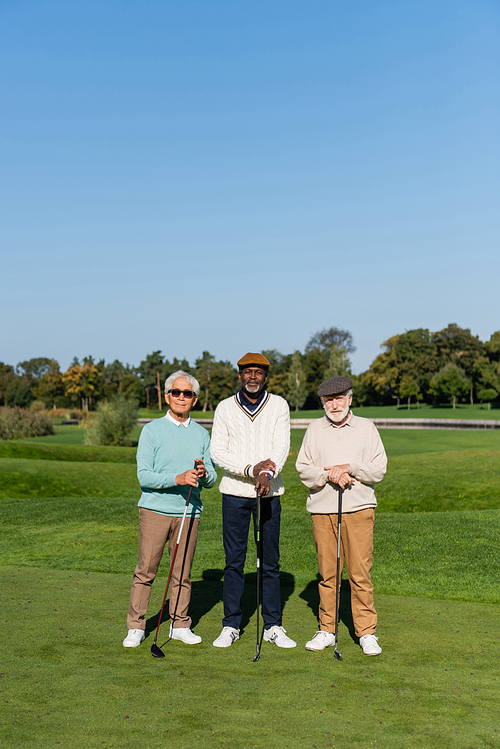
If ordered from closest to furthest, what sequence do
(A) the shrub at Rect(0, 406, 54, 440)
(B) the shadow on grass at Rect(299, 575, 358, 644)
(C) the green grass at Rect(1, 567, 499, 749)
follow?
(C) the green grass at Rect(1, 567, 499, 749) < (B) the shadow on grass at Rect(299, 575, 358, 644) < (A) the shrub at Rect(0, 406, 54, 440)

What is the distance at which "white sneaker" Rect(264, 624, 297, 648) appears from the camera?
4.95 metres

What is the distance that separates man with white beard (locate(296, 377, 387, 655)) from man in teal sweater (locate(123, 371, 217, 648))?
897mm

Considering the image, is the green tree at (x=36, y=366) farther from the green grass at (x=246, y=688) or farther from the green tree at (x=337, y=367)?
the green grass at (x=246, y=688)

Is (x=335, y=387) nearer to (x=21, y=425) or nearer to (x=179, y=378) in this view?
(x=179, y=378)

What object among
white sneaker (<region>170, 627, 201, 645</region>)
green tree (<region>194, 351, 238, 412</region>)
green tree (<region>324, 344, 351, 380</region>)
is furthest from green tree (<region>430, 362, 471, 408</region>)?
white sneaker (<region>170, 627, 201, 645</region>)

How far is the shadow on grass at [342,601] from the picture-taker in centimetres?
579

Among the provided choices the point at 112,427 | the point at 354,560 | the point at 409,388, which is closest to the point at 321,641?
the point at 354,560

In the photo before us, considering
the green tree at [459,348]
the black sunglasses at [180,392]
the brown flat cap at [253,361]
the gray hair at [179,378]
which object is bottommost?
the black sunglasses at [180,392]

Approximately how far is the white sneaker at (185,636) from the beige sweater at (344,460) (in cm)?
136

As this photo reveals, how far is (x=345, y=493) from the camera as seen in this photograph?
5035 millimetres

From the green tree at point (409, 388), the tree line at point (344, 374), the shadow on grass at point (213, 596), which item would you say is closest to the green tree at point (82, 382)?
the tree line at point (344, 374)

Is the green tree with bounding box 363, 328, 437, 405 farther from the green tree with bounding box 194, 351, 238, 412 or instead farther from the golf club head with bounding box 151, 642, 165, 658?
the golf club head with bounding box 151, 642, 165, 658

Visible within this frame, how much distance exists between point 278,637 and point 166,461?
5.28ft

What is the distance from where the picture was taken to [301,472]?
512 cm
